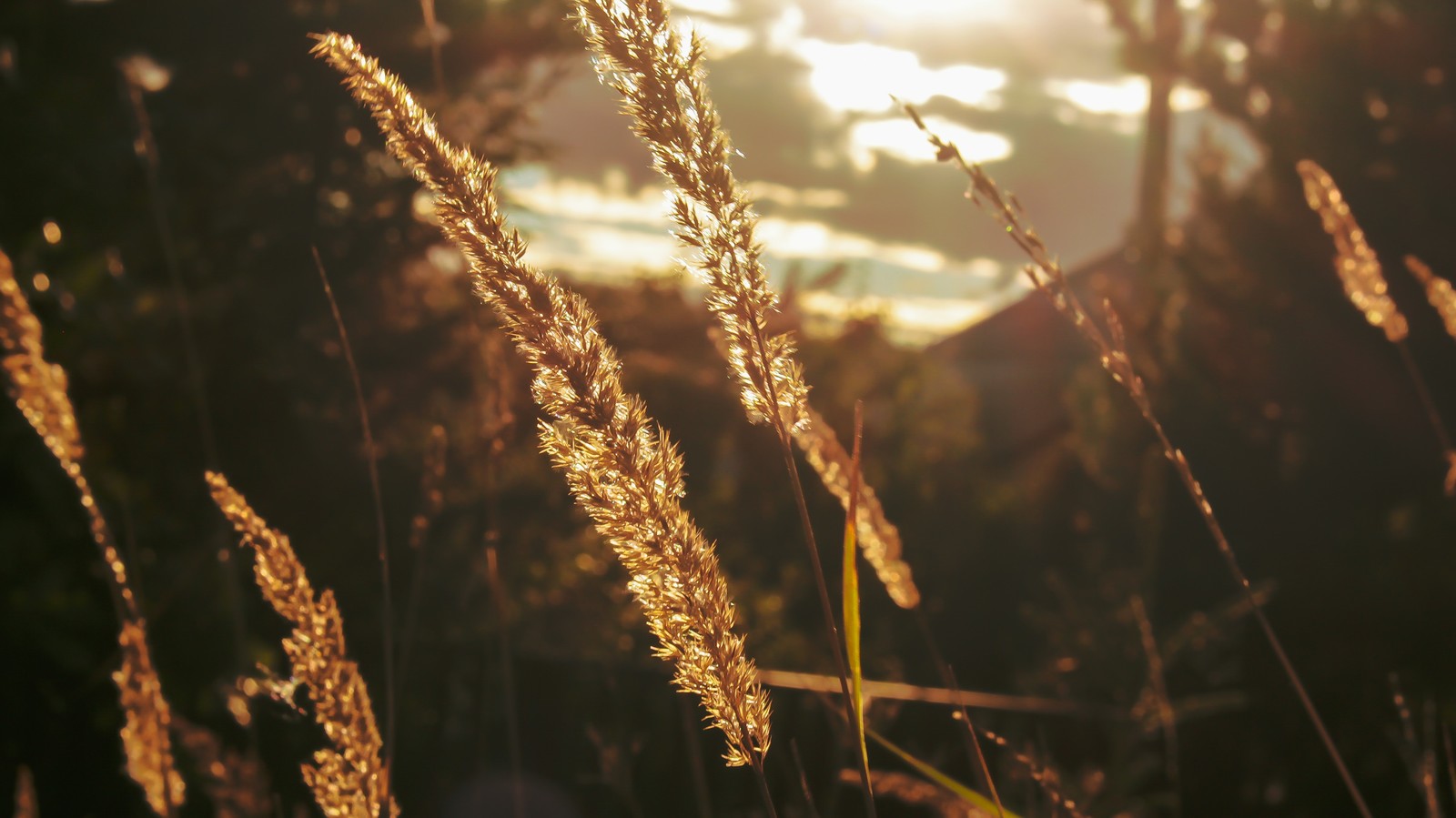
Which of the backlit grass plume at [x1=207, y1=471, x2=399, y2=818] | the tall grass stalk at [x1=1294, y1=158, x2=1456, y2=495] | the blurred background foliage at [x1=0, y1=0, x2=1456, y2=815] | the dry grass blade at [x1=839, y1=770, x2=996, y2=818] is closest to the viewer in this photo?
the backlit grass plume at [x1=207, y1=471, x2=399, y2=818]

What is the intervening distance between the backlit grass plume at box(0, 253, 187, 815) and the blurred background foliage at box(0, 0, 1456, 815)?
216mm

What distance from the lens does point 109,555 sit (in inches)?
59.3

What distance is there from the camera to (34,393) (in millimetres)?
1558

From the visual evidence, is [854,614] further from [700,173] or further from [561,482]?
[561,482]

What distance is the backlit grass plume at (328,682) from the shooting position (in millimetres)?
1189

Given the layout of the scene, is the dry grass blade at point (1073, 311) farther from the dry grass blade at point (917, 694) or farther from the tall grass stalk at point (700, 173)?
the dry grass blade at point (917, 694)

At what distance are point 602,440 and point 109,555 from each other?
1003mm

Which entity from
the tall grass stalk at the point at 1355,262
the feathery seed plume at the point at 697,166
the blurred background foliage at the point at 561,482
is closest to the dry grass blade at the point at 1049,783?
the blurred background foliage at the point at 561,482

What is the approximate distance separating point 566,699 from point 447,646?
20.0 inches

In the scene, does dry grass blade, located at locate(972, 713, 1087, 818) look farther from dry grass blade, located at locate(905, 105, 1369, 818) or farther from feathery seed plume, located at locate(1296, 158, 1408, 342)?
feathery seed plume, located at locate(1296, 158, 1408, 342)

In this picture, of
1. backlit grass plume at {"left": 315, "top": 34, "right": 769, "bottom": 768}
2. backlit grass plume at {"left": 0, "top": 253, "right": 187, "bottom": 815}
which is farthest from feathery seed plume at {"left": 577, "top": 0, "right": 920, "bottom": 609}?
backlit grass plume at {"left": 0, "top": 253, "right": 187, "bottom": 815}

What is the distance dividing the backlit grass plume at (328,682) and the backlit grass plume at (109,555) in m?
0.38

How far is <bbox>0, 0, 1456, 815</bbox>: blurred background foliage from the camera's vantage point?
3510mm

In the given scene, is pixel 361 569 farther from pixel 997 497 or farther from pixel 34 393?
pixel 997 497
